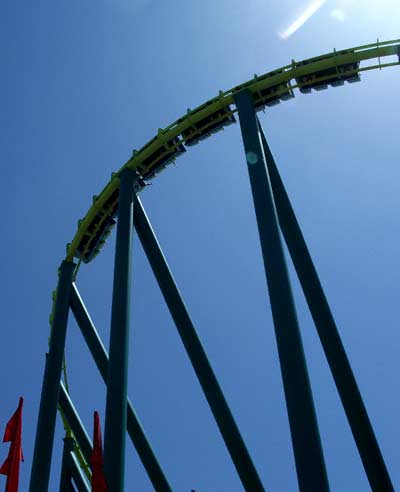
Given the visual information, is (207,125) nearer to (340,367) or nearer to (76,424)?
(340,367)

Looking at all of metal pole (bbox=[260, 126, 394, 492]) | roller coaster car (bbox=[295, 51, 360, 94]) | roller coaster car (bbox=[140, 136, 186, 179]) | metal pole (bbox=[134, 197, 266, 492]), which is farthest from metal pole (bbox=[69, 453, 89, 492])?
roller coaster car (bbox=[295, 51, 360, 94])

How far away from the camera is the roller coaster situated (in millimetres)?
10453

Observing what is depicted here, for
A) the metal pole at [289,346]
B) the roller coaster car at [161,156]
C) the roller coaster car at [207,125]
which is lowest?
the metal pole at [289,346]

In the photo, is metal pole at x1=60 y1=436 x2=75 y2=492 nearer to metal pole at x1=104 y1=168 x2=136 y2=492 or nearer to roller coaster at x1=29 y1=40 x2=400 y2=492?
roller coaster at x1=29 y1=40 x2=400 y2=492

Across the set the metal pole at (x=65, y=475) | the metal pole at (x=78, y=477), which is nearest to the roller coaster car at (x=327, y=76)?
the metal pole at (x=78, y=477)

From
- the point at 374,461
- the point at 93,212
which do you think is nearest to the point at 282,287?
the point at 374,461

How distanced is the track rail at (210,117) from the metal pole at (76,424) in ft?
13.1

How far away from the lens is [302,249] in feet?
44.5

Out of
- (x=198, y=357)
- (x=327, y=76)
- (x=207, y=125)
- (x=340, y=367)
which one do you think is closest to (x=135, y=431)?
(x=198, y=357)

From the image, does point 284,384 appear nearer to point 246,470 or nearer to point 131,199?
point 246,470

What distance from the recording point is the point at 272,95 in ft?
48.8

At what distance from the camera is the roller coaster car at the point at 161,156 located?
16.2m

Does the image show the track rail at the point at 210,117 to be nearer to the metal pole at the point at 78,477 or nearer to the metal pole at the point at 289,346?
the metal pole at the point at 289,346

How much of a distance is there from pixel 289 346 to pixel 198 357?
580 centimetres
